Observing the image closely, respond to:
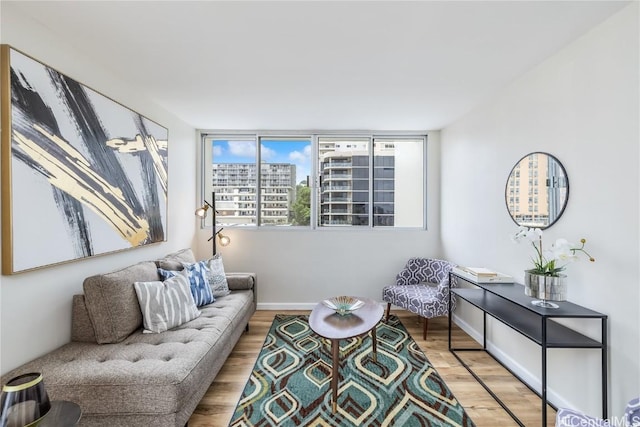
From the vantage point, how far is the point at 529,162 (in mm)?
2207

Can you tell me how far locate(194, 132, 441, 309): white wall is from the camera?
3.84m

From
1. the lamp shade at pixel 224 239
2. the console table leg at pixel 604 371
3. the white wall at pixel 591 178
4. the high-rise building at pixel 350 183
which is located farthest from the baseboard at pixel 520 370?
the lamp shade at pixel 224 239

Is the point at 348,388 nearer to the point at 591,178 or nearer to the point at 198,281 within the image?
the point at 198,281

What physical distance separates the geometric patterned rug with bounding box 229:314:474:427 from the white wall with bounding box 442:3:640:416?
0.79 metres

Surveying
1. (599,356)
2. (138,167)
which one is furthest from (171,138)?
(599,356)

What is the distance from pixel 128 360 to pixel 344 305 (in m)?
1.58

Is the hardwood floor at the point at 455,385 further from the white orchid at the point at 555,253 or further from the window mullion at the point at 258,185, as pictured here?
the window mullion at the point at 258,185

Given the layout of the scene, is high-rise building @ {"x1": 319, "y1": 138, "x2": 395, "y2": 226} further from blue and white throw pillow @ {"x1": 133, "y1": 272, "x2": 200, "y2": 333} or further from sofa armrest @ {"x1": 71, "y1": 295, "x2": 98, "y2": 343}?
sofa armrest @ {"x1": 71, "y1": 295, "x2": 98, "y2": 343}

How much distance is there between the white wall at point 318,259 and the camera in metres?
3.84

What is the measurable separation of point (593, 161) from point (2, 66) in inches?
132

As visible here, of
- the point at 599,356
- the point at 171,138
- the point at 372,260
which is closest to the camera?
the point at 599,356

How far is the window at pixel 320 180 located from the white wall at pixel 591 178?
1.49 metres

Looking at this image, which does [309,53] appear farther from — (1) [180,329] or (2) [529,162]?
(1) [180,329]

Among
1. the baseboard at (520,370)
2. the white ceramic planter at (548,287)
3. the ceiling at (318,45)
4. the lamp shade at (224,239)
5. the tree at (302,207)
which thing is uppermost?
the ceiling at (318,45)
